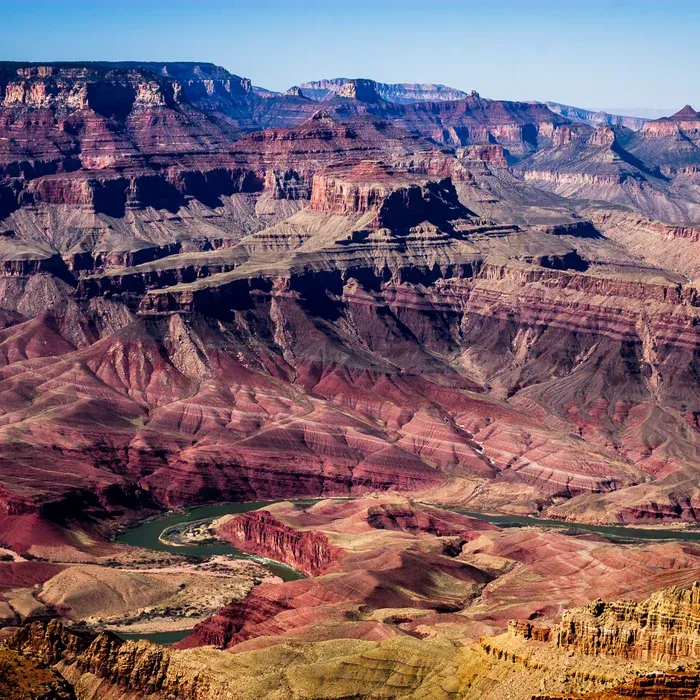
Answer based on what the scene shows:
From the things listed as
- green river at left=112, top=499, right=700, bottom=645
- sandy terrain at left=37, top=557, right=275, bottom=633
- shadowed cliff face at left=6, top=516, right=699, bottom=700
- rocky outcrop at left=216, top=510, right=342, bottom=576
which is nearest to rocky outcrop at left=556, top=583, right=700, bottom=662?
shadowed cliff face at left=6, top=516, right=699, bottom=700

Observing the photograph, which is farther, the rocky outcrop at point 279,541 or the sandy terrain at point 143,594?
the rocky outcrop at point 279,541

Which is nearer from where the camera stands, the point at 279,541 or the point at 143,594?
the point at 143,594

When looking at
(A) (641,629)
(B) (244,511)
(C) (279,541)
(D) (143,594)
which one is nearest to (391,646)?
(A) (641,629)

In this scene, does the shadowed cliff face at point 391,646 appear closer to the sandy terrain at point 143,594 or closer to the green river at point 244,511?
the sandy terrain at point 143,594

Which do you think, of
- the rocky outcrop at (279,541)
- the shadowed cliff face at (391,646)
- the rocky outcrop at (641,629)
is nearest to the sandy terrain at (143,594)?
the rocky outcrop at (279,541)

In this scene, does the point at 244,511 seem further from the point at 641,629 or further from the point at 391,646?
the point at 641,629

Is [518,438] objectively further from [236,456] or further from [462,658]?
[462,658]

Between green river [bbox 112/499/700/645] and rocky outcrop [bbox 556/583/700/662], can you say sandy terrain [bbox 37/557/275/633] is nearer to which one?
green river [bbox 112/499/700/645]

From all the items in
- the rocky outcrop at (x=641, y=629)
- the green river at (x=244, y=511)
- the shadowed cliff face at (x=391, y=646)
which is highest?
the rocky outcrop at (x=641, y=629)

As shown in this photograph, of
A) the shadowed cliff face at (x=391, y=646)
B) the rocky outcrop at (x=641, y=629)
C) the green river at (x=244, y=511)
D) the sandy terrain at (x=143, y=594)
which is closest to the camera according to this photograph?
the rocky outcrop at (x=641, y=629)

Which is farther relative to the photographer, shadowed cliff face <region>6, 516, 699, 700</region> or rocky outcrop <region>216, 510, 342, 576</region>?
rocky outcrop <region>216, 510, 342, 576</region>
